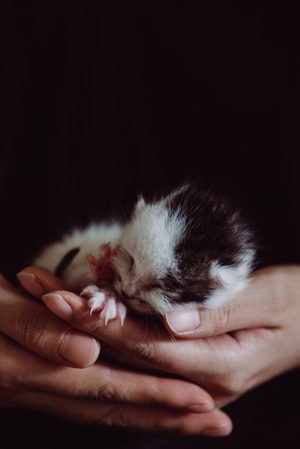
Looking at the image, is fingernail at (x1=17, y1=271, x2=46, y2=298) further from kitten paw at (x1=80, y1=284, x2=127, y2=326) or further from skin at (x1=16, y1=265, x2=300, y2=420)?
kitten paw at (x1=80, y1=284, x2=127, y2=326)

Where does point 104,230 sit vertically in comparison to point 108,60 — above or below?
below

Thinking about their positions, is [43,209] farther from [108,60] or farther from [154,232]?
[154,232]

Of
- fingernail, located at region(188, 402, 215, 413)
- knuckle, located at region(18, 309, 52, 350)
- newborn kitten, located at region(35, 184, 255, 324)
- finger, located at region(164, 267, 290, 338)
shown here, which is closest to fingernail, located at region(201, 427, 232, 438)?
fingernail, located at region(188, 402, 215, 413)

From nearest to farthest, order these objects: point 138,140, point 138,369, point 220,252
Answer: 1. point 220,252
2. point 138,369
3. point 138,140

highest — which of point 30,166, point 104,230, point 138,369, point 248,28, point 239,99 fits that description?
point 248,28

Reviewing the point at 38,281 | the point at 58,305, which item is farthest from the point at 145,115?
the point at 58,305

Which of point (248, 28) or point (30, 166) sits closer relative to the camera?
point (248, 28)

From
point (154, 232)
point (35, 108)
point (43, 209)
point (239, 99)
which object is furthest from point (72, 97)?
point (154, 232)
